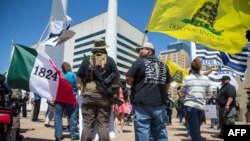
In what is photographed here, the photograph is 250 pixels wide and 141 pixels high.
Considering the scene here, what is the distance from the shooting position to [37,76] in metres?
6.96

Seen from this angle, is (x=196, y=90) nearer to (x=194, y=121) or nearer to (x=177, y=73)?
(x=194, y=121)

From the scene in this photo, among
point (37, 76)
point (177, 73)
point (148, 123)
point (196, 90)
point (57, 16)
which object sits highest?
point (57, 16)

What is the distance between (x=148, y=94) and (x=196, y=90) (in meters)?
1.89

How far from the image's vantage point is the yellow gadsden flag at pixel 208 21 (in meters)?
6.43

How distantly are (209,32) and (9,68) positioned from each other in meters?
3.97

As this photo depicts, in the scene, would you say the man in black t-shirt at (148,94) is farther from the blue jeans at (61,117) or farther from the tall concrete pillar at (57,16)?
the tall concrete pillar at (57,16)

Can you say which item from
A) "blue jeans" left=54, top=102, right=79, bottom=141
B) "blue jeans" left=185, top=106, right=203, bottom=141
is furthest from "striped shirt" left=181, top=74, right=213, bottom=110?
"blue jeans" left=54, top=102, right=79, bottom=141

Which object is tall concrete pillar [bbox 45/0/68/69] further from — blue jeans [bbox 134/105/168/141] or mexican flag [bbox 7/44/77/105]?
blue jeans [bbox 134/105/168/141]

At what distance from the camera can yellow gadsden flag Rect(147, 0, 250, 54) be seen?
21.1 ft

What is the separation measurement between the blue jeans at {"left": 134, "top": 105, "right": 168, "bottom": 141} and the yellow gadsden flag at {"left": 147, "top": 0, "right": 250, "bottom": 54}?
2040 millimetres

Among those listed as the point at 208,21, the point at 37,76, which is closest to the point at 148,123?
the point at 208,21

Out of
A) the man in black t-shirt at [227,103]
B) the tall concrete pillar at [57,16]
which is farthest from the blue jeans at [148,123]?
the tall concrete pillar at [57,16]

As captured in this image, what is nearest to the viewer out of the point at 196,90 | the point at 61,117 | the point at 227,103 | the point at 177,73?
the point at 196,90

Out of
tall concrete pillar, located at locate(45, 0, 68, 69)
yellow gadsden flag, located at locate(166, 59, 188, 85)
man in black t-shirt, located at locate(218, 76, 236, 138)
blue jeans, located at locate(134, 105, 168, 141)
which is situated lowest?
blue jeans, located at locate(134, 105, 168, 141)
